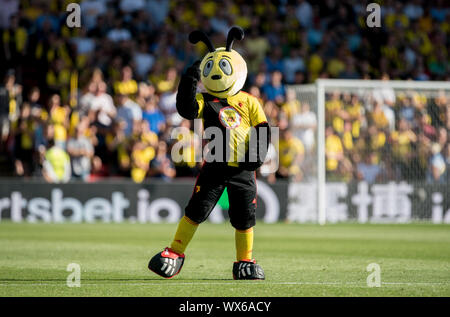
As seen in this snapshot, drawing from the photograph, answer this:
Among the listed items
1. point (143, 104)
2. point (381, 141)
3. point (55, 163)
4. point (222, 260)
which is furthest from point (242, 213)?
point (381, 141)

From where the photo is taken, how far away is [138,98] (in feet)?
55.7

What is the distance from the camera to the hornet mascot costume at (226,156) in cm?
701

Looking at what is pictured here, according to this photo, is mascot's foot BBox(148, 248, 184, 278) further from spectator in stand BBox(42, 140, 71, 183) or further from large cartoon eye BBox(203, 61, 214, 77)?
spectator in stand BBox(42, 140, 71, 183)

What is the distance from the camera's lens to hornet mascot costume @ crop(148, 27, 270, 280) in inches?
276

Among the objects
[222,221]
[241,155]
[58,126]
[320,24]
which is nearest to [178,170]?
[222,221]

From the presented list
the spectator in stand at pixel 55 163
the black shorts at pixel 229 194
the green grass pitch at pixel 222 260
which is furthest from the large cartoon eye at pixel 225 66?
the spectator in stand at pixel 55 163

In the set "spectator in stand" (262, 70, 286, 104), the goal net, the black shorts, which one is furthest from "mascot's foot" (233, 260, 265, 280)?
"spectator in stand" (262, 70, 286, 104)

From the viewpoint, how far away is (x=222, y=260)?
8914 mm

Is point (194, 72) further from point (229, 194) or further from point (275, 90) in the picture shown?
point (275, 90)

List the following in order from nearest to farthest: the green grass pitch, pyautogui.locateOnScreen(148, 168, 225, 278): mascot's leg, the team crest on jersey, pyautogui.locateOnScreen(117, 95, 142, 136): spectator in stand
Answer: the green grass pitch, pyautogui.locateOnScreen(148, 168, 225, 278): mascot's leg, the team crest on jersey, pyautogui.locateOnScreen(117, 95, 142, 136): spectator in stand

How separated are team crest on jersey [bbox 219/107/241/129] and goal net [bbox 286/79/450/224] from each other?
9236mm

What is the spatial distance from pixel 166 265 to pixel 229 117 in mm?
1474

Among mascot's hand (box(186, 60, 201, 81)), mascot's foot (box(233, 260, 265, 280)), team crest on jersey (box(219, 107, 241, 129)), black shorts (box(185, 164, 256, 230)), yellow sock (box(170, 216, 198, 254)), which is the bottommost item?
mascot's foot (box(233, 260, 265, 280))

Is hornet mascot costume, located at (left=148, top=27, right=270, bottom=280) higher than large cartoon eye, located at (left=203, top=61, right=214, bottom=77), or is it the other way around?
large cartoon eye, located at (left=203, top=61, right=214, bottom=77)
